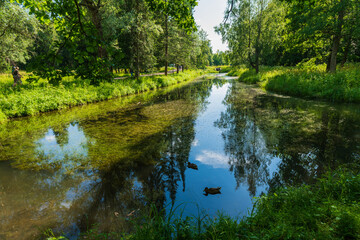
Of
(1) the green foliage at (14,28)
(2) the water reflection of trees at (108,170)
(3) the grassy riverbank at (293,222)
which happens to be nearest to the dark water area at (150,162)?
(2) the water reflection of trees at (108,170)

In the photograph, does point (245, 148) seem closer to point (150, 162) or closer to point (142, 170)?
point (150, 162)

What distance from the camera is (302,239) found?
2508mm

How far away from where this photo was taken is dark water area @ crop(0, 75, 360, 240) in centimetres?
415

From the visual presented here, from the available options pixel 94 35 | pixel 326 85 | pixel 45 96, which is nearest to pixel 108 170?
pixel 94 35

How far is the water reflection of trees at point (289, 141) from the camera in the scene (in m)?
5.39

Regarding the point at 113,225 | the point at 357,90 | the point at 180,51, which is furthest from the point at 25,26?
the point at 357,90

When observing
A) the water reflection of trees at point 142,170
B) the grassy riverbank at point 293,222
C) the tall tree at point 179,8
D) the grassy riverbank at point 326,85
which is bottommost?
the water reflection of trees at point 142,170

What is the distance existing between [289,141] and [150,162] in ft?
18.4

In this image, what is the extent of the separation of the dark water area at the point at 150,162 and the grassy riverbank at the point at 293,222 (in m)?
0.87

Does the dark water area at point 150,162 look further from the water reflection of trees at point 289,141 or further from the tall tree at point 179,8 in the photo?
the tall tree at point 179,8

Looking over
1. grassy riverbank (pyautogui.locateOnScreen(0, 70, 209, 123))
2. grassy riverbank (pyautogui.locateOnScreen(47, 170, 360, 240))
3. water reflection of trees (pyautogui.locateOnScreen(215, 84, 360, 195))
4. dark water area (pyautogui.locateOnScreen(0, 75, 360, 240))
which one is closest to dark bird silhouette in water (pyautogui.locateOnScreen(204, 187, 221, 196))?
dark water area (pyautogui.locateOnScreen(0, 75, 360, 240))

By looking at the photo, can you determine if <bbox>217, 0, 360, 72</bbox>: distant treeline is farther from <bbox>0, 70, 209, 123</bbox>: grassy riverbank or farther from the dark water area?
<bbox>0, 70, 209, 123</bbox>: grassy riverbank

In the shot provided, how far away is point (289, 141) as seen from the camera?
753cm

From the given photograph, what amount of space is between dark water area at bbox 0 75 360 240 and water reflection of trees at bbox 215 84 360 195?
0.12 ft
